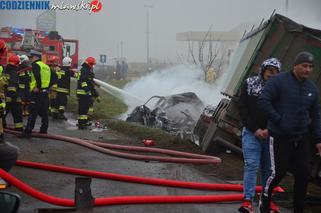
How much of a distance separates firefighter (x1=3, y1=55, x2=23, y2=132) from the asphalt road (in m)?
0.44

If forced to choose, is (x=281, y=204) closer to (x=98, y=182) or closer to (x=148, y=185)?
(x=148, y=185)

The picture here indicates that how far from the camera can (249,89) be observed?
18.7ft

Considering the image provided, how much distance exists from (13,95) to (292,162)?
722 centimetres

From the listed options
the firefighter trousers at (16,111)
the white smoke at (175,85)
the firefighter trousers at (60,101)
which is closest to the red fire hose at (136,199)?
the firefighter trousers at (16,111)

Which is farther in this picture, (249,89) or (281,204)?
(281,204)

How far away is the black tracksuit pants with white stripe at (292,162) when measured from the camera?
535cm

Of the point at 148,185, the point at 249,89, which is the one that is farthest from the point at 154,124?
the point at 249,89

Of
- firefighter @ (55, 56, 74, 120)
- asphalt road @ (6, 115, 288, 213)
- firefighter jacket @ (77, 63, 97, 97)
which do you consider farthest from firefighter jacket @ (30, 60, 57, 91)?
firefighter @ (55, 56, 74, 120)

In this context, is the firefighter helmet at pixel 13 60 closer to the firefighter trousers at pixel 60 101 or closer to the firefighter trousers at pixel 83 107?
the firefighter trousers at pixel 83 107

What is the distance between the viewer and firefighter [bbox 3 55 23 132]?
10852mm

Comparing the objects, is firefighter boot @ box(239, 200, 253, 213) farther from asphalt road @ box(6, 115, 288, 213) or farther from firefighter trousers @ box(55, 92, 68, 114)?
firefighter trousers @ box(55, 92, 68, 114)

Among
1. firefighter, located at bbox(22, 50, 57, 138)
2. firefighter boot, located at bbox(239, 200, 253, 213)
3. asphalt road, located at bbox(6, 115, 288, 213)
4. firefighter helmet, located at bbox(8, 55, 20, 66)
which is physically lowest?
asphalt road, located at bbox(6, 115, 288, 213)

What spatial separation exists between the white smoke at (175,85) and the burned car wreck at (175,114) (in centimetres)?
307

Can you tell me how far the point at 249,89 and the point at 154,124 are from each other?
27.2ft
